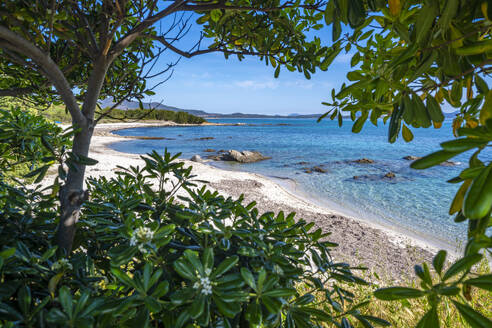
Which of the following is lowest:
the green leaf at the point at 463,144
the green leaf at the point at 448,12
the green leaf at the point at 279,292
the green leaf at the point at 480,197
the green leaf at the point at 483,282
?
the green leaf at the point at 279,292

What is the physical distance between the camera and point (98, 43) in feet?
5.47

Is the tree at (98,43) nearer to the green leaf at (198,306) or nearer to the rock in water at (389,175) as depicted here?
the green leaf at (198,306)

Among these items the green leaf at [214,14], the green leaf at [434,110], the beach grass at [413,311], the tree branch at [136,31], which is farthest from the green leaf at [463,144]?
the beach grass at [413,311]

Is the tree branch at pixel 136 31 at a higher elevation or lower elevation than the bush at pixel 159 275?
higher

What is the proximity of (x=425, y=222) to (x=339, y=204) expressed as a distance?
2343 millimetres

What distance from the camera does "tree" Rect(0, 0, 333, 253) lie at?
1.02m

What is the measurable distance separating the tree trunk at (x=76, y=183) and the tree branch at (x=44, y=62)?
0.23 feet

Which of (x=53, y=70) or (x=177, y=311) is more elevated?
(x=53, y=70)

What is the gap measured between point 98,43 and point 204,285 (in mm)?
1843

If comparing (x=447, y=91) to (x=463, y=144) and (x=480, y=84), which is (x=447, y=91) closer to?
(x=480, y=84)

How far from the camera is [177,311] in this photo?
643 millimetres

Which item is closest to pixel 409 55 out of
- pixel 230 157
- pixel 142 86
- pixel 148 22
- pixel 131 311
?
pixel 131 311

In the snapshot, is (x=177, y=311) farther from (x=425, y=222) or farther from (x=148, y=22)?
(x=425, y=222)

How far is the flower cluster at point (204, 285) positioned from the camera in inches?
21.5
